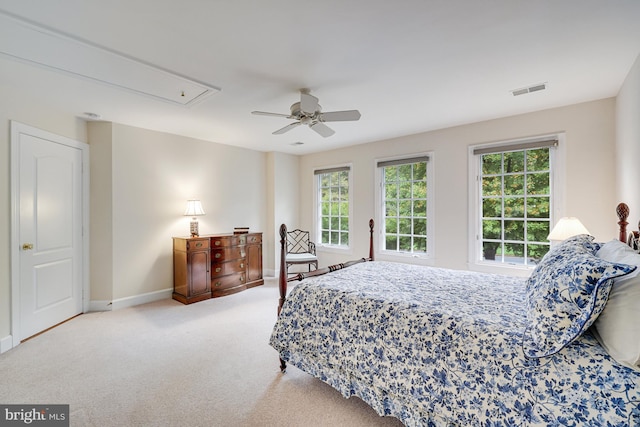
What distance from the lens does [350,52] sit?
212 centimetres

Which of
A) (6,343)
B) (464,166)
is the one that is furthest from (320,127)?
(6,343)

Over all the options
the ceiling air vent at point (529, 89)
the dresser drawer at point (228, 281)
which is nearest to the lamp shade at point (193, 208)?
the dresser drawer at point (228, 281)

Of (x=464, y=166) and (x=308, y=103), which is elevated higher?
(x=308, y=103)

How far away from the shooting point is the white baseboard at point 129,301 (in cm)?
372

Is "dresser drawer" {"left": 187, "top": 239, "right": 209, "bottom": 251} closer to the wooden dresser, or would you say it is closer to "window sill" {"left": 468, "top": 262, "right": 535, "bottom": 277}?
the wooden dresser

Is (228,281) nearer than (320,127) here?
No

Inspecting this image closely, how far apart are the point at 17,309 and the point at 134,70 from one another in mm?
2718

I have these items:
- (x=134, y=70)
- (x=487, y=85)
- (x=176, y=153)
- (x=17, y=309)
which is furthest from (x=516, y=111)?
(x=17, y=309)

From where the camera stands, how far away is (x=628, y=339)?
1.08 meters

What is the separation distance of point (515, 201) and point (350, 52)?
2977mm

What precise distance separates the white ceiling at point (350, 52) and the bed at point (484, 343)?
4.41 feet

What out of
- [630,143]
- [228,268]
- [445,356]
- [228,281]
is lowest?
[228,281]

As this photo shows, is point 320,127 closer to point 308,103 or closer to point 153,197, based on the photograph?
point 308,103

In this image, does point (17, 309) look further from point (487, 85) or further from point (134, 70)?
point (487, 85)
